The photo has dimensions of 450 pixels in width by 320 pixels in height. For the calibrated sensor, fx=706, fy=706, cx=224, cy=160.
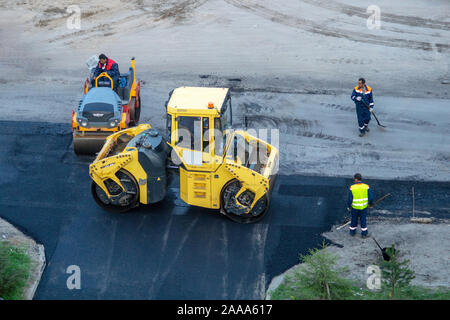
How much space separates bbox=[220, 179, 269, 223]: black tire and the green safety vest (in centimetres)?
165

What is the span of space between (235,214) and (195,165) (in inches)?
51.1

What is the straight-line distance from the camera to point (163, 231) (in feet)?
44.4

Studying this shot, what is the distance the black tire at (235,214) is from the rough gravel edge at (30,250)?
349 centimetres

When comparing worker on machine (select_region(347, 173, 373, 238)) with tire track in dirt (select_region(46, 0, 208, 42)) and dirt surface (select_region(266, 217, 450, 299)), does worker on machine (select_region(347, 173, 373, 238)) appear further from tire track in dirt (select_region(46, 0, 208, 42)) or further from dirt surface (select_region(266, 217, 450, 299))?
tire track in dirt (select_region(46, 0, 208, 42))

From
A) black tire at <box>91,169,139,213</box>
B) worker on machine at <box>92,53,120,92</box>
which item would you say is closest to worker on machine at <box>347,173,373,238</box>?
black tire at <box>91,169,139,213</box>

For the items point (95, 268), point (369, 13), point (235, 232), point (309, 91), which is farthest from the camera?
point (369, 13)

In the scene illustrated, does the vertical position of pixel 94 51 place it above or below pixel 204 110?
below

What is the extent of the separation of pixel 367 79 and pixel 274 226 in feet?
28.1

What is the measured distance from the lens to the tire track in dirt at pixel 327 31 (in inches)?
900

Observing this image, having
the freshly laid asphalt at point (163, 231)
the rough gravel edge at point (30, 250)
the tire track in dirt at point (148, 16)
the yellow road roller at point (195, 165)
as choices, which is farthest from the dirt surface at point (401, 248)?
the tire track in dirt at point (148, 16)

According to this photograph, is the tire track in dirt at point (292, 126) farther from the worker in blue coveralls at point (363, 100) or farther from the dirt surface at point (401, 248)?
the dirt surface at point (401, 248)
